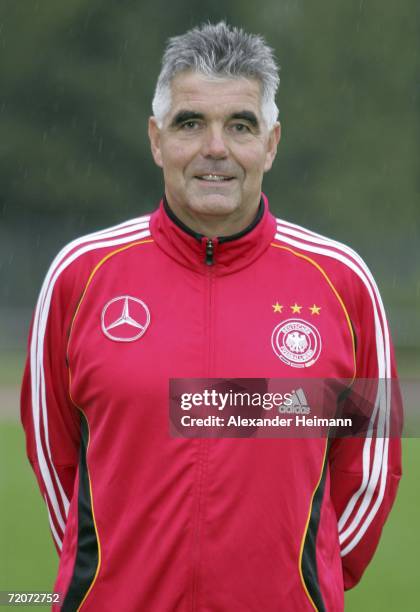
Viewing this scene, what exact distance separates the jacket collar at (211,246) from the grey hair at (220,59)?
0.96 ft

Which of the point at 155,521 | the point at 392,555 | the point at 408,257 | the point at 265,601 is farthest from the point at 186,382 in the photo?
the point at 408,257

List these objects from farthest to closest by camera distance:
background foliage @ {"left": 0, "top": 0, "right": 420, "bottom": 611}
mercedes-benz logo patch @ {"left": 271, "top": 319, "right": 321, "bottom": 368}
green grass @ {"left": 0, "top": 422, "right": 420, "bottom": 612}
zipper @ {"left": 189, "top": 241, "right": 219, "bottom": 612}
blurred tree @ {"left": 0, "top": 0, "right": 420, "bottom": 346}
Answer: blurred tree @ {"left": 0, "top": 0, "right": 420, "bottom": 346}
background foliage @ {"left": 0, "top": 0, "right": 420, "bottom": 611}
green grass @ {"left": 0, "top": 422, "right": 420, "bottom": 612}
mercedes-benz logo patch @ {"left": 271, "top": 319, "right": 321, "bottom": 368}
zipper @ {"left": 189, "top": 241, "right": 219, "bottom": 612}

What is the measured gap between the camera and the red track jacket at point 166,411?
7.97 ft

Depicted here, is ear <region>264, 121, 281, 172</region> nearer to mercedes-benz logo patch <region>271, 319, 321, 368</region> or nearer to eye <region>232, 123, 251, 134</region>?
eye <region>232, 123, 251, 134</region>

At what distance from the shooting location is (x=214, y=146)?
2.56 metres

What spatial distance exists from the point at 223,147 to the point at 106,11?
2021 cm

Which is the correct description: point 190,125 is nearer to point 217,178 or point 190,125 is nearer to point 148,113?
point 217,178

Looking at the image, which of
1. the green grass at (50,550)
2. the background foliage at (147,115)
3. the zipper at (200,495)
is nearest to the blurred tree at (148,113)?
the background foliage at (147,115)

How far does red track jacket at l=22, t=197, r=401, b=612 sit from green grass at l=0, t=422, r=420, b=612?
2.59m

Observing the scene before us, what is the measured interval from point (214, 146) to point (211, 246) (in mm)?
256

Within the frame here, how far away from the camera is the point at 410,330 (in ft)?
50.7

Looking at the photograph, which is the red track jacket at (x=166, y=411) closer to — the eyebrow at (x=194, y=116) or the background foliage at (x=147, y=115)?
the eyebrow at (x=194, y=116)
